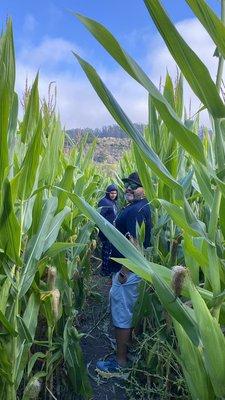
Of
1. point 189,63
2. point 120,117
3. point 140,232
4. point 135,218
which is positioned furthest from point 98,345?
point 189,63

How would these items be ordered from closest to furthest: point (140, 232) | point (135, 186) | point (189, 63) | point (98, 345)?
1. point (189, 63)
2. point (140, 232)
3. point (135, 186)
4. point (98, 345)

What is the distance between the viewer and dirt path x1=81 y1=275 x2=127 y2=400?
3102 millimetres

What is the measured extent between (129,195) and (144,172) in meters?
1.65

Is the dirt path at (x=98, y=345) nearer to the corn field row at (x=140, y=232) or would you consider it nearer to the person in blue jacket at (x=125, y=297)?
the person in blue jacket at (x=125, y=297)

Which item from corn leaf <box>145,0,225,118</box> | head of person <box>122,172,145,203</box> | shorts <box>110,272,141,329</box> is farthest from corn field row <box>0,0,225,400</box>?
head of person <box>122,172,145,203</box>

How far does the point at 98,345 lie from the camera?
13.2ft

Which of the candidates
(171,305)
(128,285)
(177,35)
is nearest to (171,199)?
(128,285)

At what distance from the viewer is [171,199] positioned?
2.82m

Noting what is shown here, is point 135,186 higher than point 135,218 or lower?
higher

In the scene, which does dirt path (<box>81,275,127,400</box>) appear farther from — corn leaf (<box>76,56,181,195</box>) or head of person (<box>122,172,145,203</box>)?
corn leaf (<box>76,56,181,195</box>)

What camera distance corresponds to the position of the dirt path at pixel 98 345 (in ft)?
10.2

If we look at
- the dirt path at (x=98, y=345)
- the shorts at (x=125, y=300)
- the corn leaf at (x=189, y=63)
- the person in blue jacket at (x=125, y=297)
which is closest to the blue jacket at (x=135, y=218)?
the person in blue jacket at (x=125, y=297)

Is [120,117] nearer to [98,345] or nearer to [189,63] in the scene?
[189,63]

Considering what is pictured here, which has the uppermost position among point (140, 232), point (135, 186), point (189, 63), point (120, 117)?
point (189, 63)
